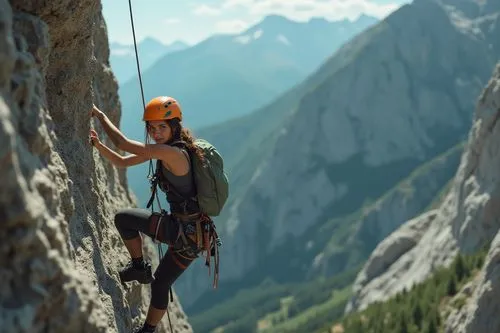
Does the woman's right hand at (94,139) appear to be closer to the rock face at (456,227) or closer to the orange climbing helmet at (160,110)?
the orange climbing helmet at (160,110)

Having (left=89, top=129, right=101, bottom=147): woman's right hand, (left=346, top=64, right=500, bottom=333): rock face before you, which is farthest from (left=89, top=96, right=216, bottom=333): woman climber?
(left=346, top=64, right=500, bottom=333): rock face

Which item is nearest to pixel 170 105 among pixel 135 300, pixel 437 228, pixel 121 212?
pixel 121 212

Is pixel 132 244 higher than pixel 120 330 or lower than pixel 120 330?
higher

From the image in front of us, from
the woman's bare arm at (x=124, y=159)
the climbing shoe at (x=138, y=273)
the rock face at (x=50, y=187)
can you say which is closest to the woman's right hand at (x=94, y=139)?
the rock face at (x=50, y=187)

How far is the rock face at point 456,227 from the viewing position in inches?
2291

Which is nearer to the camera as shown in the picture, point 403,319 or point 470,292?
point 470,292

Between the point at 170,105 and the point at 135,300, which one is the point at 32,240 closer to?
the point at 170,105

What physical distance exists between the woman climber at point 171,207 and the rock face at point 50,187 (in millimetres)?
788

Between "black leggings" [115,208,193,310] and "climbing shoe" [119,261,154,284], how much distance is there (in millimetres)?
601

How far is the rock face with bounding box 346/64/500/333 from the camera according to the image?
2291 inches

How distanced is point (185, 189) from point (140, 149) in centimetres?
113

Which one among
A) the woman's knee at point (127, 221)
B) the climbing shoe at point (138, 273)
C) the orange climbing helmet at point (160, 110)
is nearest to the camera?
the orange climbing helmet at point (160, 110)

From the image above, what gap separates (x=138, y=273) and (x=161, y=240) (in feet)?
4.09

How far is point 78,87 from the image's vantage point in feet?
37.1
